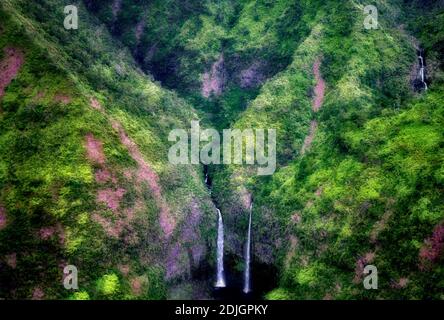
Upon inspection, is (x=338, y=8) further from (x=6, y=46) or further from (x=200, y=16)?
(x=6, y=46)

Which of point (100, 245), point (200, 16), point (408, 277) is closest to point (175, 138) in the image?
point (100, 245)

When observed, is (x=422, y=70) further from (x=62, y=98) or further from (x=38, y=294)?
(x=38, y=294)

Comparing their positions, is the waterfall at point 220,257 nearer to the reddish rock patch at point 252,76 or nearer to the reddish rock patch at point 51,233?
the reddish rock patch at point 51,233

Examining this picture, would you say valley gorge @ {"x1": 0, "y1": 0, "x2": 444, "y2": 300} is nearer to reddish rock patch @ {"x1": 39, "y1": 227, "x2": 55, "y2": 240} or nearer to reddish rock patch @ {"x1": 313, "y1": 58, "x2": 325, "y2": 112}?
reddish rock patch @ {"x1": 39, "y1": 227, "x2": 55, "y2": 240}

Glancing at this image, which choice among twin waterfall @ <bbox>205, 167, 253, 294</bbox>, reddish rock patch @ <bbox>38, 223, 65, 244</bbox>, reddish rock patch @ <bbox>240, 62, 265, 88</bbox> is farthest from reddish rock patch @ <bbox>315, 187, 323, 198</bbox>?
reddish rock patch @ <bbox>38, 223, 65, 244</bbox>

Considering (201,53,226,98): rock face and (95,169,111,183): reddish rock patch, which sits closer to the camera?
(95,169,111,183): reddish rock patch

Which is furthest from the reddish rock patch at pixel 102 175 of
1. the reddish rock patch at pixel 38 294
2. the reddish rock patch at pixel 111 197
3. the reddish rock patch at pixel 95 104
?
the reddish rock patch at pixel 38 294
